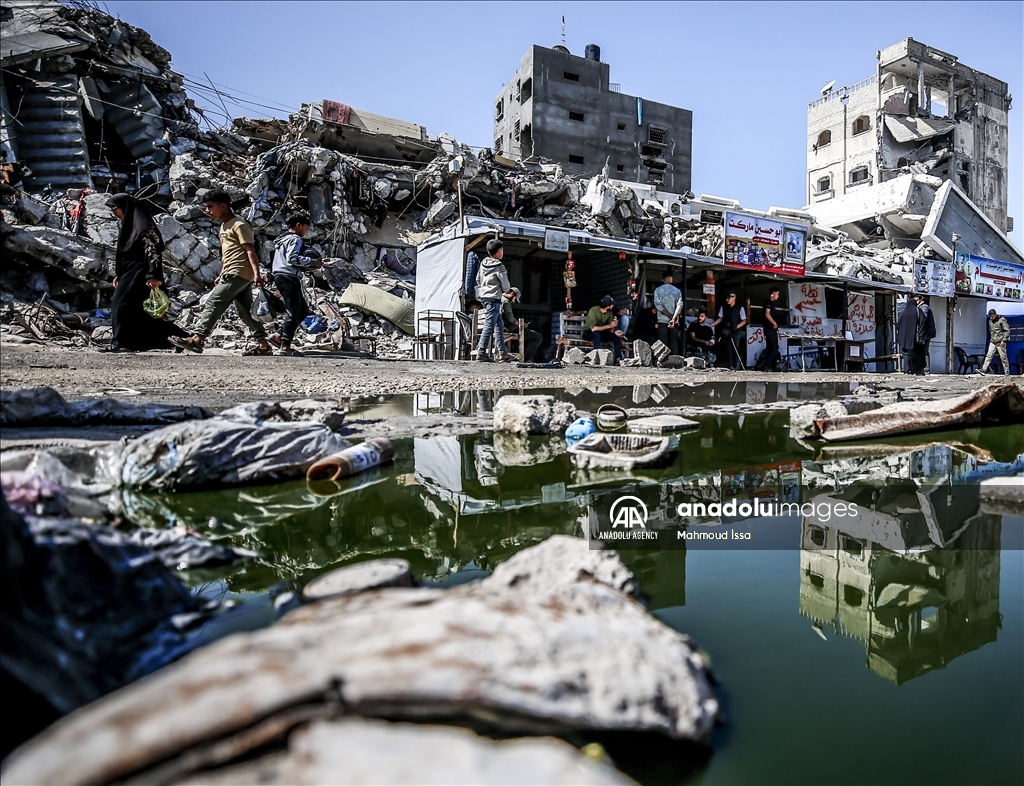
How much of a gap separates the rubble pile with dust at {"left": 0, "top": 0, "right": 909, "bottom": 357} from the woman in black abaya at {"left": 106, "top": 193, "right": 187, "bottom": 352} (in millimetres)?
5139

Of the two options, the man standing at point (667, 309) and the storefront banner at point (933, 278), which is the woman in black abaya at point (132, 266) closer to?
the man standing at point (667, 309)

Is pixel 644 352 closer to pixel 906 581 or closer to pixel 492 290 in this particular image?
pixel 492 290

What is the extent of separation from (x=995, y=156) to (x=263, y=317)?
171ft

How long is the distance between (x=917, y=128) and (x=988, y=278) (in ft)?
85.4

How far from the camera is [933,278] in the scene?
64.9 feet

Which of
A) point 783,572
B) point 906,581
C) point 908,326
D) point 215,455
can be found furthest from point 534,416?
point 908,326

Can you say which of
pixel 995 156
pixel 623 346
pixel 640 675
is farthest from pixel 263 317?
pixel 995 156

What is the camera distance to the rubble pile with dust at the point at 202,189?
1373 cm

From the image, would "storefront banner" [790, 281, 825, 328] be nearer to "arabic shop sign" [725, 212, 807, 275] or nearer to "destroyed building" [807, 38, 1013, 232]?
"arabic shop sign" [725, 212, 807, 275]

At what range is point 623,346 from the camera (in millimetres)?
12906

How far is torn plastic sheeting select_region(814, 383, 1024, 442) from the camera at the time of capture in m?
3.96

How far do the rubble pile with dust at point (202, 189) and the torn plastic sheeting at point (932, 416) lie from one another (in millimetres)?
9583

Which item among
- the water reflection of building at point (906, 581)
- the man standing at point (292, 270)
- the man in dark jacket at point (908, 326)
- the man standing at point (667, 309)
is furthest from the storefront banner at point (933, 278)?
the water reflection of building at point (906, 581)

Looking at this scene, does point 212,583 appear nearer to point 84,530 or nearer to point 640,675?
point 84,530
